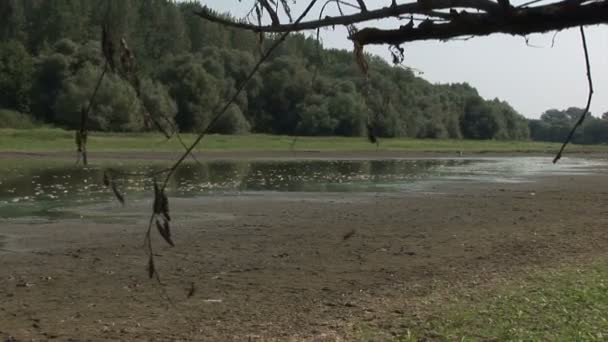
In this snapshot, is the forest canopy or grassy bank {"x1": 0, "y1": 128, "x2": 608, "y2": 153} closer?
the forest canopy

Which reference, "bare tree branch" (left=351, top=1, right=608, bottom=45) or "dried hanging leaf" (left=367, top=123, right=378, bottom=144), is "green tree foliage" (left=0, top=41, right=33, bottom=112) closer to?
"dried hanging leaf" (left=367, top=123, right=378, bottom=144)

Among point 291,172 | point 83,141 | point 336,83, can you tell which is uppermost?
point 336,83

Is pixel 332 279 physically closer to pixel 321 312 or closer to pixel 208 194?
pixel 321 312

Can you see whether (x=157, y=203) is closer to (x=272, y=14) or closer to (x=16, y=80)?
(x=272, y=14)

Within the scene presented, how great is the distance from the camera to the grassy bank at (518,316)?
298 inches

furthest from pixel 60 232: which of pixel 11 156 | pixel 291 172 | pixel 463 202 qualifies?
pixel 11 156

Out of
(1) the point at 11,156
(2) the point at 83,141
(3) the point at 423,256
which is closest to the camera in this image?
(2) the point at 83,141

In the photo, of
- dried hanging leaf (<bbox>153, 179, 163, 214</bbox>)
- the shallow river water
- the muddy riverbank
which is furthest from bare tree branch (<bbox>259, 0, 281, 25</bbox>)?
the shallow river water

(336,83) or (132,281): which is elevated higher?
(336,83)

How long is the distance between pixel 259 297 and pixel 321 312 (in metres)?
1.06

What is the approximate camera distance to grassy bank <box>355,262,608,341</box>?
24.8ft

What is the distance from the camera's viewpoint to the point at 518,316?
8.24 m

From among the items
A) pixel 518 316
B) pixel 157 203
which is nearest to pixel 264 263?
pixel 518 316

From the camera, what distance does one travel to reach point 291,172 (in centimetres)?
3722
